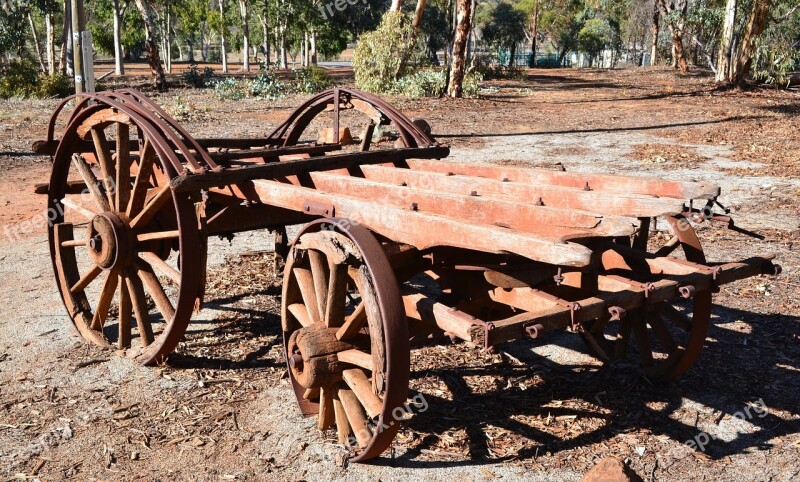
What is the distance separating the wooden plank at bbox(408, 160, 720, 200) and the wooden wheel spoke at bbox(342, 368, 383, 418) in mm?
1589

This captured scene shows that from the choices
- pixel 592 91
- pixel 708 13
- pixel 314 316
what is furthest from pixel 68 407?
pixel 708 13

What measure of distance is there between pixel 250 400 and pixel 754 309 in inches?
151

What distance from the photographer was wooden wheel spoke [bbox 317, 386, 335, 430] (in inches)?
141

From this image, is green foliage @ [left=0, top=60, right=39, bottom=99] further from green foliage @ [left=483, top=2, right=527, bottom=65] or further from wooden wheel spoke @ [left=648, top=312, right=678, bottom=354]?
green foliage @ [left=483, top=2, right=527, bottom=65]

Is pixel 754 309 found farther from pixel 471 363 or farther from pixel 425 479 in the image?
pixel 425 479

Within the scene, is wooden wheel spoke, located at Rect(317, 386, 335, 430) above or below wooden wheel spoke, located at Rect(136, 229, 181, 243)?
below

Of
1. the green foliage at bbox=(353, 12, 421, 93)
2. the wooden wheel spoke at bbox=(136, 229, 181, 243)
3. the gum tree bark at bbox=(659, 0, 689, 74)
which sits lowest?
the wooden wheel spoke at bbox=(136, 229, 181, 243)

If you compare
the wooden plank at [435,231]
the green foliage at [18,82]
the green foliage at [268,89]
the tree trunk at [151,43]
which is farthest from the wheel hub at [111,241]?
the tree trunk at [151,43]

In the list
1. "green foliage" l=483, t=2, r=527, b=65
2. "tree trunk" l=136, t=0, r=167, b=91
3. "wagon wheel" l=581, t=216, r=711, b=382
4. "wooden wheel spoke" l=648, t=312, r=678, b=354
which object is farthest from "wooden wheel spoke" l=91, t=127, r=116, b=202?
"green foliage" l=483, t=2, r=527, b=65

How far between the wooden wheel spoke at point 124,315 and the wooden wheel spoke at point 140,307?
9 centimetres

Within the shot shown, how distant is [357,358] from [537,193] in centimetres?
135

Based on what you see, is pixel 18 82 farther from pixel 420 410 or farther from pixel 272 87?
pixel 420 410

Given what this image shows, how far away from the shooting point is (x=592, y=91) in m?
26.2

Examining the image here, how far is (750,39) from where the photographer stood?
23.2 metres
